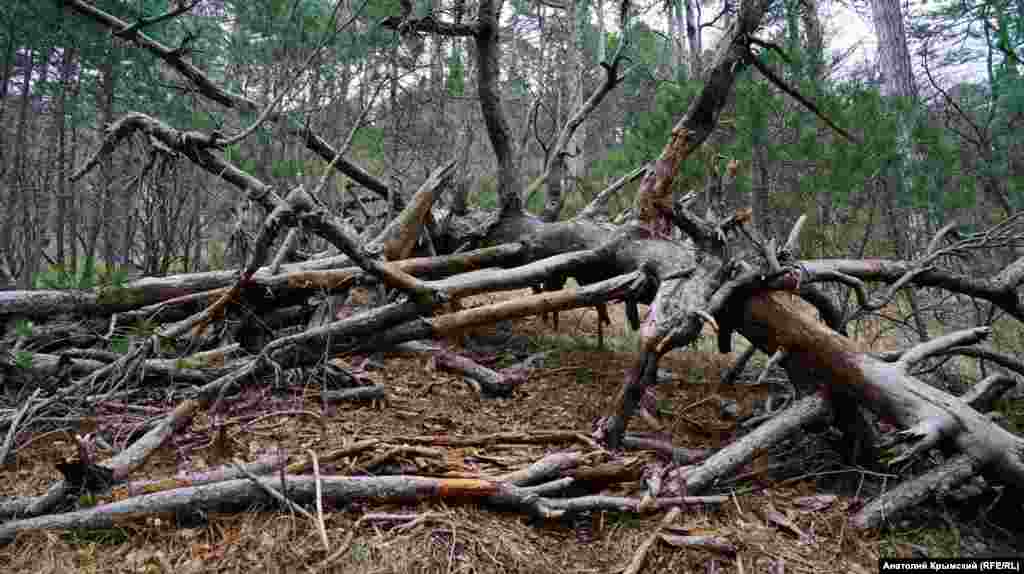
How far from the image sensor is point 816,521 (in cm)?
235

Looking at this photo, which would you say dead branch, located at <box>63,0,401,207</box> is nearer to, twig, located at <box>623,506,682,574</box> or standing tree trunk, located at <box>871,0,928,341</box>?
twig, located at <box>623,506,682,574</box>

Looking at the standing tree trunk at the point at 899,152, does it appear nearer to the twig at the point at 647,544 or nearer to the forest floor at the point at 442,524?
the forest floor at the point at 442,524

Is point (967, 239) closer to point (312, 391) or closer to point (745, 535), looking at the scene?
point (745, 535)

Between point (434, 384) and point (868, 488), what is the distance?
93.2 inches

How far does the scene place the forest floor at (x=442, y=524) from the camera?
1.87m

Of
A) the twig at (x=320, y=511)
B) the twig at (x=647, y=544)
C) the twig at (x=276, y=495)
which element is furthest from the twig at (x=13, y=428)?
the twig at (x=647, y=544)

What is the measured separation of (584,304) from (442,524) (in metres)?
1.88

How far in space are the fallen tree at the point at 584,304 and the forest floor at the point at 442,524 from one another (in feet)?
0.31

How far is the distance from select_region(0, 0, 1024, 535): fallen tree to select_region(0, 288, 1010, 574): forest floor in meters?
0.09

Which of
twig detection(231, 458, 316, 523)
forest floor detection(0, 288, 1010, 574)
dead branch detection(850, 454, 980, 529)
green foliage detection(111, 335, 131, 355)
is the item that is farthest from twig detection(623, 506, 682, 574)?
green foliage detection(111, 335, 131, 355)


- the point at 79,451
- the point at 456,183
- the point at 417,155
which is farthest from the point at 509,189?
the point at 417,155

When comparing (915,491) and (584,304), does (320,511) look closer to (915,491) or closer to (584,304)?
(584,304)

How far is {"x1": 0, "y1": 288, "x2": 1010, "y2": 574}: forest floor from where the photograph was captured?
→ 6.14 ft

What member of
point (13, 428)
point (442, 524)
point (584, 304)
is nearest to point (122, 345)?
point (13, 428)
